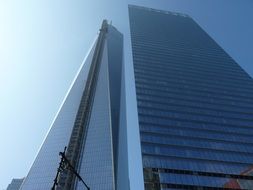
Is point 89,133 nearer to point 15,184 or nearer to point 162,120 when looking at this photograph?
point 162,120

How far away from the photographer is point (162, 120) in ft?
336

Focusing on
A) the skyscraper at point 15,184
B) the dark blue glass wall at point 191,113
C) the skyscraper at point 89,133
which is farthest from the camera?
the skyscraper at point 15,184

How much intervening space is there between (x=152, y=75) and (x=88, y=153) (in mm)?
41355

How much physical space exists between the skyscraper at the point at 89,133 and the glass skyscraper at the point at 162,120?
39cm

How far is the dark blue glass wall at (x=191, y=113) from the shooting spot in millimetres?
86812

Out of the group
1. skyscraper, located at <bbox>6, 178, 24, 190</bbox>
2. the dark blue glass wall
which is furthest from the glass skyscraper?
skyscraper, located at <bbox>6, 178, 24, 190</bbox>

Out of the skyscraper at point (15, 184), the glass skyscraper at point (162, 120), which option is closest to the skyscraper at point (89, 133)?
the glass skyscraper at point (162, 120)

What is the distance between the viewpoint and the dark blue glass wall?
8681 cm

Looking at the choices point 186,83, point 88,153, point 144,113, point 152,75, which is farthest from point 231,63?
point 88,153

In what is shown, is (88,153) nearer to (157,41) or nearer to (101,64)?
(101,64)

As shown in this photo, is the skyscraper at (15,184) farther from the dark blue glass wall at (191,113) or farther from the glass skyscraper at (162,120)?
the dark blue glass wall at (191,113)

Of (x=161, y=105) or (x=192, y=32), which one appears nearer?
(x=161, y=105)

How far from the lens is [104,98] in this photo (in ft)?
473

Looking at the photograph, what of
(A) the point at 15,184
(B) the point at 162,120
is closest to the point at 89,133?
(B) the point at 162,120
